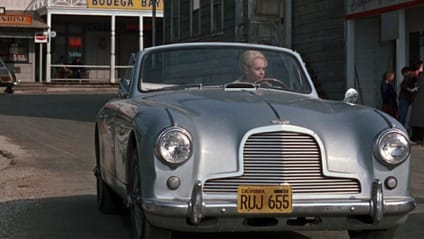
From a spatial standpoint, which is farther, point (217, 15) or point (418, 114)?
point (217, 15)

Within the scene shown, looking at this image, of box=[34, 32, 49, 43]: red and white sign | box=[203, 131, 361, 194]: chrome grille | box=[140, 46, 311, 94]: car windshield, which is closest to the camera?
box=[203, 131, 361, 194]: chrome grille

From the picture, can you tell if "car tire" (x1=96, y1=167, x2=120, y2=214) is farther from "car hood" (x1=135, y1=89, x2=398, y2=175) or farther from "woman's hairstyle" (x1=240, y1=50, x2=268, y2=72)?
"car hood" (x1=135, y1=89, x2=398, y2=175)

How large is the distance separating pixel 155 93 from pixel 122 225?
1394 mm

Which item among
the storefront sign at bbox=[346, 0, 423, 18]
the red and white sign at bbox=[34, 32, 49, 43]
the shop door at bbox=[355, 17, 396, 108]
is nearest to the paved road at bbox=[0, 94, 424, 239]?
the storefront sign at bbox=[346, 0, 423, 18]

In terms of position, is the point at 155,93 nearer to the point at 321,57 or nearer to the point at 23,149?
the point at 23,149

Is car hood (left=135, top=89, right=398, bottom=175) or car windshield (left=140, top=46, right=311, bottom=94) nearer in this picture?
car hood (left=135, top=89, right=398, bottom=175)

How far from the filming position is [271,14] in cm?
2180

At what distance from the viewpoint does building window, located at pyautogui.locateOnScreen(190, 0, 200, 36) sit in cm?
Answer: 2728

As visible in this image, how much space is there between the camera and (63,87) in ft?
133

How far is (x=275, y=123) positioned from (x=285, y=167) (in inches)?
12.0

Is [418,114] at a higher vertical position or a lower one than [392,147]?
lower

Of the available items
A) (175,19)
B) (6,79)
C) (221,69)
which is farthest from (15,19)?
(221,69)

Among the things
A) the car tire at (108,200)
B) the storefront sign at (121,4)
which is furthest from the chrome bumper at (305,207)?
the storefront sign at (121,4)

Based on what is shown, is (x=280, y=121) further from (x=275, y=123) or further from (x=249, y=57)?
(x=249, y=57)
